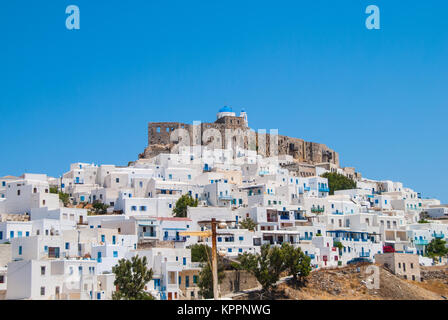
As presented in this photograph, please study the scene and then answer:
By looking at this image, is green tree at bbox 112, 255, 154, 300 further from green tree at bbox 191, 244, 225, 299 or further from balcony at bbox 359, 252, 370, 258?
balcony at bbox 359, 252, 370, 258

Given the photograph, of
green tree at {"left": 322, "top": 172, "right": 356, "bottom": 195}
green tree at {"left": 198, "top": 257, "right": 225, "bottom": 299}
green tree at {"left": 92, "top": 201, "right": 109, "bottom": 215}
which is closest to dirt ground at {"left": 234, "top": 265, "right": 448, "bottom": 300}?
green tree at {"left": 198, "top": 257, "right": 225, "bottom": 299}

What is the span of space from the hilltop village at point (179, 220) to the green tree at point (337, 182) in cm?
129

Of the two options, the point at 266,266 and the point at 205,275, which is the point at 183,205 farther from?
the point at 205,275

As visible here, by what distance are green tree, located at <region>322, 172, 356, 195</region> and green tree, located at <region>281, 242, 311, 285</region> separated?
2750 centimetres

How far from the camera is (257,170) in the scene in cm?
6750

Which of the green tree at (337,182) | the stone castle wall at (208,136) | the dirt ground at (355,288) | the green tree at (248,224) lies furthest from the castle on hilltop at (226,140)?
the dirt ground at (355,288)

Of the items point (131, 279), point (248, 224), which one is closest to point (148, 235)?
point (248, 224)

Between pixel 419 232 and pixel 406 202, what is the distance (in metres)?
10.9

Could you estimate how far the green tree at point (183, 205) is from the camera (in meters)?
50.0

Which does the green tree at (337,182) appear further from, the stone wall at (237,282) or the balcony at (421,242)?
the stone wall at (237,282)

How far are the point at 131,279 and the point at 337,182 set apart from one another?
4115 centimetres

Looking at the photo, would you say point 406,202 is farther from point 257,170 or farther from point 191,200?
point 191,200
